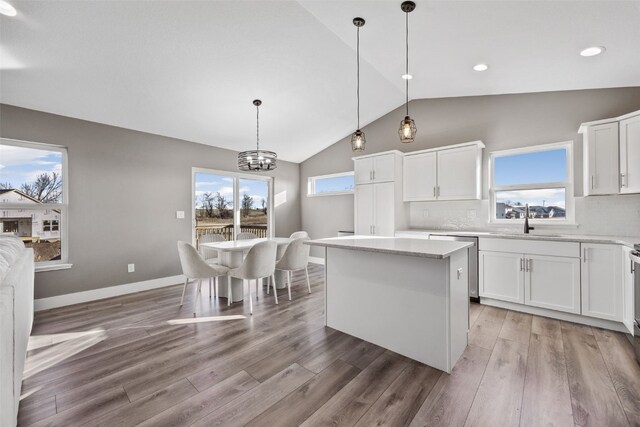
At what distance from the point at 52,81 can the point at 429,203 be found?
510 centimetres

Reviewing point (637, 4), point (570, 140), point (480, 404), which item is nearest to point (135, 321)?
point (480, 404)

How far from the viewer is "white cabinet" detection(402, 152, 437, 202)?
14.4 ft

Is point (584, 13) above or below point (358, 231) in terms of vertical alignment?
above

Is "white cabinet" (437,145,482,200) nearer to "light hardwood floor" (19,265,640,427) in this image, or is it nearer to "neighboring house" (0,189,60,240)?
"light hardwood floor" (19,265,640,427)

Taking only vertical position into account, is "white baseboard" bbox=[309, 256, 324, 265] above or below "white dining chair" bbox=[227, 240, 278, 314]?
below

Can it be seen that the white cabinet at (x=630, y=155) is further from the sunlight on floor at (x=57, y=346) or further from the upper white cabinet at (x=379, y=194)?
the sunlight on floor at (x=57, y=346)

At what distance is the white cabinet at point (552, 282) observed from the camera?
303 cm

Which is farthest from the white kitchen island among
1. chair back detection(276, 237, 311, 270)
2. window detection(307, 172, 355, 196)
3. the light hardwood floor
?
window detection(307, 172, 355, 196)

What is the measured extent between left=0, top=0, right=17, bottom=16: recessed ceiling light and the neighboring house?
7.09ft

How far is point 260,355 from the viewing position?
239 centimetres

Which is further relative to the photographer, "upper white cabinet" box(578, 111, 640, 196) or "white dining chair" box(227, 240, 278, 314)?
"white dining chair" box(227, 240, 278, 314)

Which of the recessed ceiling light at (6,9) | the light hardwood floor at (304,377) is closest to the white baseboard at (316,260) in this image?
the light hardwood floor at (304,377)

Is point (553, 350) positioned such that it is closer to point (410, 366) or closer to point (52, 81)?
point (410, 366)

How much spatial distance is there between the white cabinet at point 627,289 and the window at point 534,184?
98 cm
